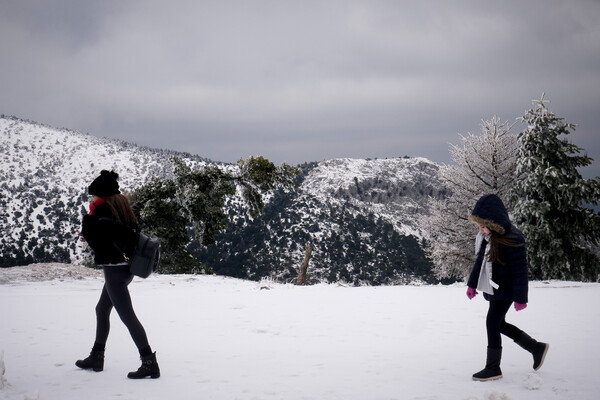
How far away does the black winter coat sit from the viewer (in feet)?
14.2

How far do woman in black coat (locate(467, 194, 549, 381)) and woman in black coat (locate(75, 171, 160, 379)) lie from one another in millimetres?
3273

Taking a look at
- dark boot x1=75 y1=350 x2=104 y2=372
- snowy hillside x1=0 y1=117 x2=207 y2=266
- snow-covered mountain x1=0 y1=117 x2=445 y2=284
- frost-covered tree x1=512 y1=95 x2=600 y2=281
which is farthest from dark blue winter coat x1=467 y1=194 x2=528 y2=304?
snowy hillside x1=0 y1=117 x2=207 y2=266

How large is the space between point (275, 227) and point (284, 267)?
14.4 metres

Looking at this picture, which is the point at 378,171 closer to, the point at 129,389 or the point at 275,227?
the point at 275,227

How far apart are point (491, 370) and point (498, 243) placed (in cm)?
125

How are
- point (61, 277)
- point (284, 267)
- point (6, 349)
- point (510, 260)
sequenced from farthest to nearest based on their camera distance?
point (284, 267), point (61, 277), point (6, 349), point (510, 260)

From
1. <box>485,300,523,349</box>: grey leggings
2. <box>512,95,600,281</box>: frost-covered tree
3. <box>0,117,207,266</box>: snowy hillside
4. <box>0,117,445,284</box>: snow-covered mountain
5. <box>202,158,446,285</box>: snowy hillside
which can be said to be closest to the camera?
<box>485,300,523,349</box>: grey leggings

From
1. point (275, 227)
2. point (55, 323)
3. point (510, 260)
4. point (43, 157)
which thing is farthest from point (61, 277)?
point (43, 157)

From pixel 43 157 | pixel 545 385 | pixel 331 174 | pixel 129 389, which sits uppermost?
pixel 331 174

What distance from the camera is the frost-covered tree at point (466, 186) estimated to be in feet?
81.4

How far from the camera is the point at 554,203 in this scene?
2192cm

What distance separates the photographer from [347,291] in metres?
11.8

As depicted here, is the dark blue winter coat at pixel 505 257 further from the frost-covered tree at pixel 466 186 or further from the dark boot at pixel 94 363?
the frost-covered tree at pixel 466 186

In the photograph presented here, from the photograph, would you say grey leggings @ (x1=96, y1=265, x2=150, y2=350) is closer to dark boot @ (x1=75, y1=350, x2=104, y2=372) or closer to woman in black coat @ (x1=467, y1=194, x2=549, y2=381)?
dark boot @ (x1=75, y1=350, x2=104, y2=372)
